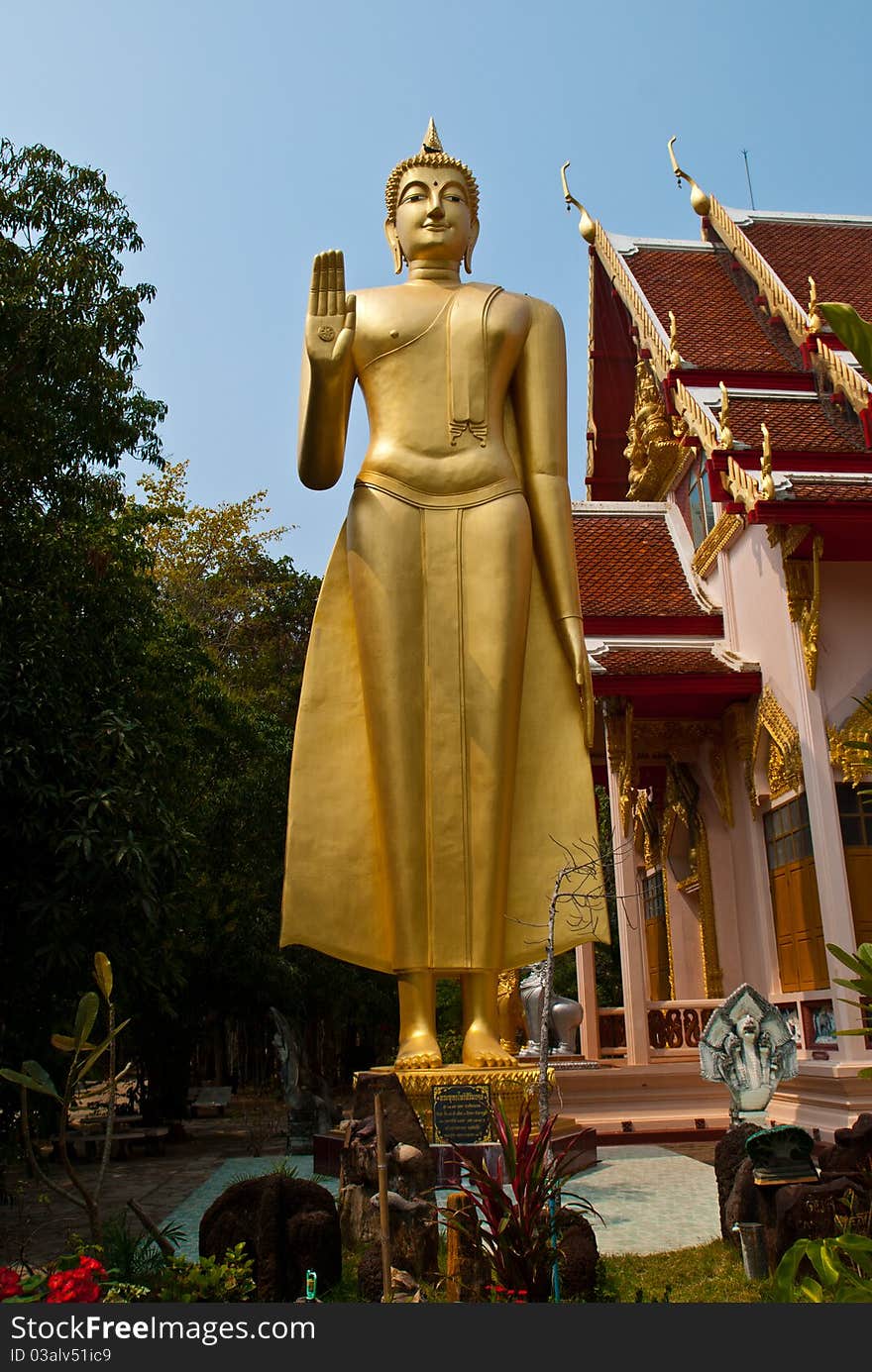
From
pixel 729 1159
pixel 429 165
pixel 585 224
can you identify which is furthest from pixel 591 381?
pixel 729 1159

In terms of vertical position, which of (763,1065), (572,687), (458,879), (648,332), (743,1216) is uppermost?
(648,332)

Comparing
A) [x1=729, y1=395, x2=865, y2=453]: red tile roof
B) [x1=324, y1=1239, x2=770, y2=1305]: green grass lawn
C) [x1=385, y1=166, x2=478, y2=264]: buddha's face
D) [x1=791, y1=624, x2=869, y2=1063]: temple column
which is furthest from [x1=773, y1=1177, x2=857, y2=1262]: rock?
[x1=729, y1=395, x2=865, y2=453]: red tile roof

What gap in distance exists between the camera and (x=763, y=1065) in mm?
4875

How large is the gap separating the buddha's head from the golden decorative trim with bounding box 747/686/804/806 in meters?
4.15

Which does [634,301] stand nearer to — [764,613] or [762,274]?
[762,274]

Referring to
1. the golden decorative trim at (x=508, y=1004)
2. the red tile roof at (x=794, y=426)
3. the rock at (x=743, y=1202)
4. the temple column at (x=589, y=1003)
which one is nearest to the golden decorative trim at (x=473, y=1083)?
the rock at (x=743, y=1202)

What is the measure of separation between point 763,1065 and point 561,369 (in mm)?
3186

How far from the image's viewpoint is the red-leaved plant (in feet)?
8.95

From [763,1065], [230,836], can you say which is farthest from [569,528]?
[230,836]

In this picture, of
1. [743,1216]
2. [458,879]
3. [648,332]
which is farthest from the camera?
[648,332]

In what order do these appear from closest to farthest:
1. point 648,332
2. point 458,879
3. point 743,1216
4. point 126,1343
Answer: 1. point 126,1343
2. point 743,1216
3. point 458,879
4. point 648,332

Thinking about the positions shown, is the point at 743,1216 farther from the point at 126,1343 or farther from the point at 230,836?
the point at 230,836

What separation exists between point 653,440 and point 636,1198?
730 cm

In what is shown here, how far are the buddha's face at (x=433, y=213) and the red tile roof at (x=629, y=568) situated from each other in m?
4.27
